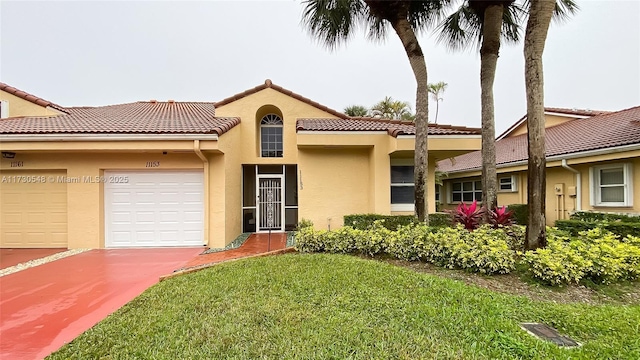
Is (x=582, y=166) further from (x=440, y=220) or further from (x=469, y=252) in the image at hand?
(x=469, y=252)

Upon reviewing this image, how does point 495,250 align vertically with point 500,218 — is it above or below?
below

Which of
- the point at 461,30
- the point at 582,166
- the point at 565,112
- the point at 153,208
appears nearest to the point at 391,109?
the point at 565,112

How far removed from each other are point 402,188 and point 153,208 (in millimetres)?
8949

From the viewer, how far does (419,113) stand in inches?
315

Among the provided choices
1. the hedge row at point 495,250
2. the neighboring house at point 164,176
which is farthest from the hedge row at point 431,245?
the neighboring house at point 164,176

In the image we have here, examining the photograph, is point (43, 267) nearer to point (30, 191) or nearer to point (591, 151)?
point (30, 191)

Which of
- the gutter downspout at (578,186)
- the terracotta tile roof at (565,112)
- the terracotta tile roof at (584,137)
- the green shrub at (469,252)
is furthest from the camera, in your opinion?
the terracotta tile roof at (565,112)

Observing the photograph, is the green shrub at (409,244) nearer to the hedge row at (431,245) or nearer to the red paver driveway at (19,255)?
the hedge row at (431,245)

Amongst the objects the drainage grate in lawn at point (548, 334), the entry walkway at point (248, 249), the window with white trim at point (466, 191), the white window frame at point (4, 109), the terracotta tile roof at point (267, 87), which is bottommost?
the entry walkway at point (248, 249)

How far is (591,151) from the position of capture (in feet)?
31.8

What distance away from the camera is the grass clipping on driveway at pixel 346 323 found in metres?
2.92

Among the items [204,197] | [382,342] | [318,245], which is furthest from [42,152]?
[382,342]

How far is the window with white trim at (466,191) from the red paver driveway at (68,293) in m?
15.5

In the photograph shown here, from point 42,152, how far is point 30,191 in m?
1.49
